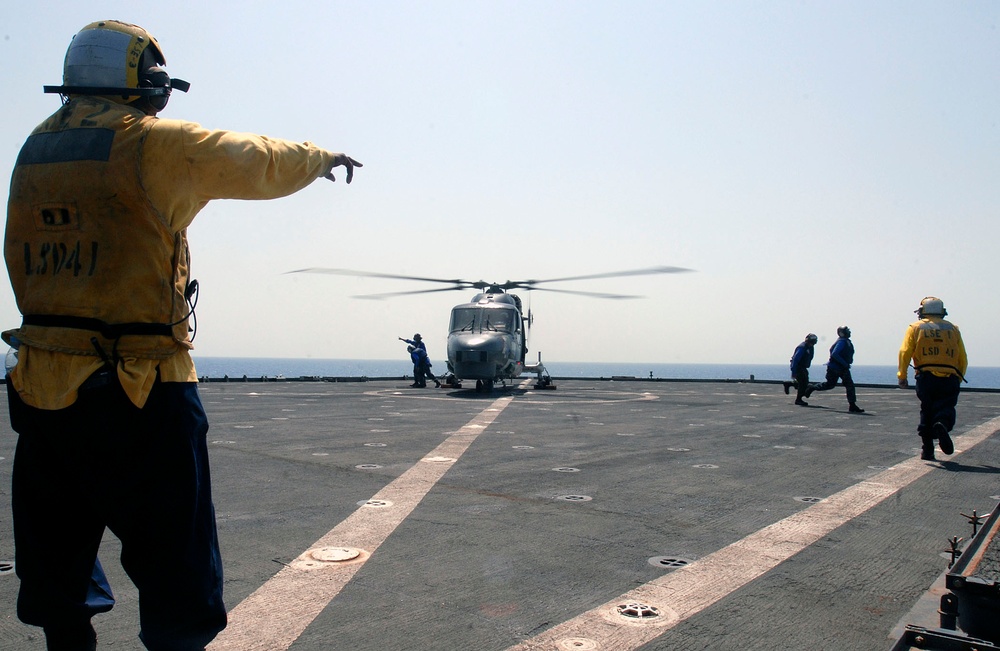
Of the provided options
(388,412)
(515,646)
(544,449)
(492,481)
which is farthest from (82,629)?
(388,412)

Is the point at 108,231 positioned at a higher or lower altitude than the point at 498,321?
lower

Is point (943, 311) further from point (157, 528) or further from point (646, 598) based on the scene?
point (157, 528)

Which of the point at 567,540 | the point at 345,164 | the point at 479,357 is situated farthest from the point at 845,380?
the point at 345,164

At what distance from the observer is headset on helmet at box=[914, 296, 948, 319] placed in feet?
31.0

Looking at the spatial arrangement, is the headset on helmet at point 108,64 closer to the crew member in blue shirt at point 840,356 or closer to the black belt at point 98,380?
the black belt at point 98,380

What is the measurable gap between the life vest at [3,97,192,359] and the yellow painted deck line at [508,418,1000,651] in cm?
194

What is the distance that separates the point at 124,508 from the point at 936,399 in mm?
9451

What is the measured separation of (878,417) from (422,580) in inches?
555

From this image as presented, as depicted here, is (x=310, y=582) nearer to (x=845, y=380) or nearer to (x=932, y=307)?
(x=932, y=307)

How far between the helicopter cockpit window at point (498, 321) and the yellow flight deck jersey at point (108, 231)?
20139 millimetres

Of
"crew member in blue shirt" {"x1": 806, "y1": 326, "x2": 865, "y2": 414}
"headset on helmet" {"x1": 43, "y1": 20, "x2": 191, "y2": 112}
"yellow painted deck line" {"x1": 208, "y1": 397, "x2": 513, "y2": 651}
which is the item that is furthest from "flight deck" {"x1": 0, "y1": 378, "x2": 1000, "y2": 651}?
"crew member in blue shirt" {"x1": 806, "y1": 326, "x2": 865, "y2": 414}

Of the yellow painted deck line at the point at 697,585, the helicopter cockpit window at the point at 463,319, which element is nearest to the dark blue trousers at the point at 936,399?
the yellow painted deck line at the point at 697,585

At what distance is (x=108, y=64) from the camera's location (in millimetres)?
2498

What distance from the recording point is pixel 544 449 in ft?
30.3
